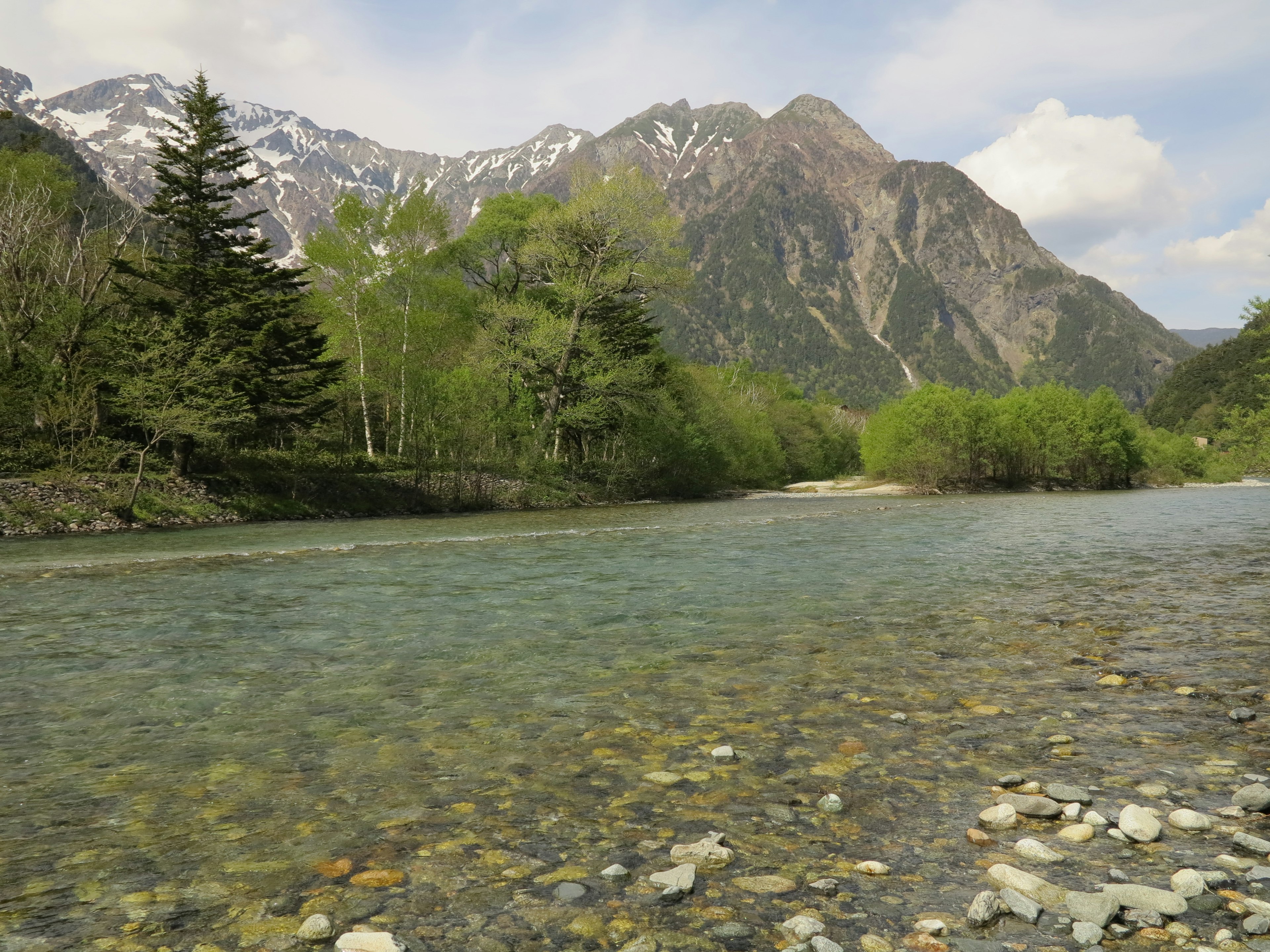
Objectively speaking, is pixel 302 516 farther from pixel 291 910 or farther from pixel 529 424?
pixel 291 910

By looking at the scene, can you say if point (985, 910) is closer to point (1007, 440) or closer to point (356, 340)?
Result: point (356, 340)

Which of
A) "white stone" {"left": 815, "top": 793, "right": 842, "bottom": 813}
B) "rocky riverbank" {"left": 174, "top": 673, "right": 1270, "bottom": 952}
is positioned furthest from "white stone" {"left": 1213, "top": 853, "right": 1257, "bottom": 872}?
"white stone" {"left": 815, "top": 793, "right": 842, "bottom": 813}

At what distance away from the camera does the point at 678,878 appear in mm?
3992

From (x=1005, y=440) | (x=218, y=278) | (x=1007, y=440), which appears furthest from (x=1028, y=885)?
(x=1007, y=440)

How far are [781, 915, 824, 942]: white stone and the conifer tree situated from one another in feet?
123

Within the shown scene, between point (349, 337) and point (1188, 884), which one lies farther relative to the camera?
point (349, 337)

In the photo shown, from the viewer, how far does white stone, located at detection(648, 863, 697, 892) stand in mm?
3943

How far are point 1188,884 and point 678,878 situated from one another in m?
2.59

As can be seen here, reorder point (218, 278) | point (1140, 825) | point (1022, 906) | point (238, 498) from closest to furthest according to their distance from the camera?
point (1022, 906) < point (1140, 825) < point (218, 278) < point (238, 498)

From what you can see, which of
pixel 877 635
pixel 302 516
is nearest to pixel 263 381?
pixel 302 516

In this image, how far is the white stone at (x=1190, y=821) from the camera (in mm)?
4500

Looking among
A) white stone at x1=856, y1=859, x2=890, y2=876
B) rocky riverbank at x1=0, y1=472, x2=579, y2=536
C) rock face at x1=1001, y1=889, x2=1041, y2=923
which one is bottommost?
white stone at x1=856, y1=859, x2=890, y2=876

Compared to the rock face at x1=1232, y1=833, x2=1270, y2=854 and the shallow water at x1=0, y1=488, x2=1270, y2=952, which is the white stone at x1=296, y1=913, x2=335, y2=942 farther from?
the rock face at x1=1232, y1=833, x2=1270, y2=854

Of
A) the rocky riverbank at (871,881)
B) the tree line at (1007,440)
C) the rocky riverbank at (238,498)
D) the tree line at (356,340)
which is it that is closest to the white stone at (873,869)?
the rocky riverbank at (871,881)
